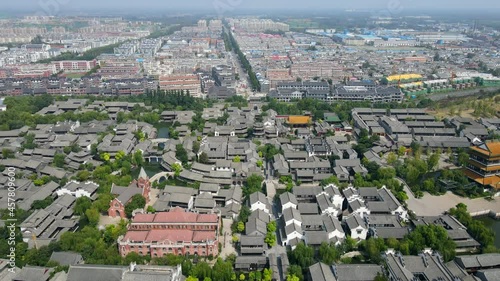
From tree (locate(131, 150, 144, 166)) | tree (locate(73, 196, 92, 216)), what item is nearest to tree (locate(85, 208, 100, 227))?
tree (locate(73, 196, 92, 216))

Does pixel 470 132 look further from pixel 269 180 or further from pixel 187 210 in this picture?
pixel 187 210

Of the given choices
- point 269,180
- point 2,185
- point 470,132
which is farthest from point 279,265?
point 470,132

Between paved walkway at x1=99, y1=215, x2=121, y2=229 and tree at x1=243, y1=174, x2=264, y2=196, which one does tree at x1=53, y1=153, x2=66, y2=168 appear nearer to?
paved walkway at x1=99, y1=215, x2=121, y2=229

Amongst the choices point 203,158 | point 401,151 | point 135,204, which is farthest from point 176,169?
point 401,151

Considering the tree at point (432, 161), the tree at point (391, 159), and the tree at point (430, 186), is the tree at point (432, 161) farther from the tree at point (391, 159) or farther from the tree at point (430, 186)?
the tree at point (430, 186)

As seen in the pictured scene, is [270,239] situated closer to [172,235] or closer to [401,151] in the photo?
[172,235]

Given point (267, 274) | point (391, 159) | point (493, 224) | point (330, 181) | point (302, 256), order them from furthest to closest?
point (391, 159), point (330, 181), point (493, 224), point (302, 256), point (267, 274)

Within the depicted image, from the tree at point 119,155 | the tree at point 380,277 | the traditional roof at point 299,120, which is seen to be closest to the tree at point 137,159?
the tree at point 119,155
